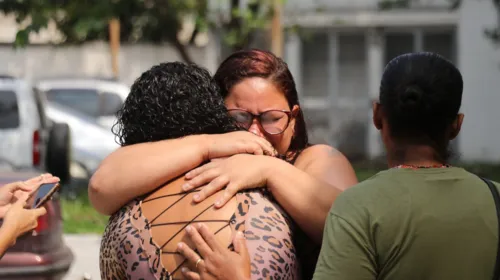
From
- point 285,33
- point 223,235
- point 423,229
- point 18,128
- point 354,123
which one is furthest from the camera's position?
point 354,123

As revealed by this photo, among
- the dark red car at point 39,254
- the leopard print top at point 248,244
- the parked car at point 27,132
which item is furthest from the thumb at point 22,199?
the parked car at point 27,132

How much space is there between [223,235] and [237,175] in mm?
168

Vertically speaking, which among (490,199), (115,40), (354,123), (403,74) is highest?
(403,74)

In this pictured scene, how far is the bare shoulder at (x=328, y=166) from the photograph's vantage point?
279 centimetres

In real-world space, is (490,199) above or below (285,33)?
above

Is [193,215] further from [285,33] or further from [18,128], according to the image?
[285,33]

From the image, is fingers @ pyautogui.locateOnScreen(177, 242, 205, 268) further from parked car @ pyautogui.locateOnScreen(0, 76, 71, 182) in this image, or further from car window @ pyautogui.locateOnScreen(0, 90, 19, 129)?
car window @ pyautogui.locateOnScreen(0, 90, 19, 129)

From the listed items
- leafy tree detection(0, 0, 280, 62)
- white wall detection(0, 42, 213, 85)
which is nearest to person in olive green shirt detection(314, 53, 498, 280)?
leafy tree detection(0, 0, 280, 62)

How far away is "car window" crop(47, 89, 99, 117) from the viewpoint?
56.1ft

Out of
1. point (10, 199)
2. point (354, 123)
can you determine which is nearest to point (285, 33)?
point (354, 123)

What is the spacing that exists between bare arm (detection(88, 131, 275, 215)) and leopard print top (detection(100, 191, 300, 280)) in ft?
0.21

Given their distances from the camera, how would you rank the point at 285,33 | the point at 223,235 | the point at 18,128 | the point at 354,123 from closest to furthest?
1. the point at 223,235
2. the point at 18,128
3. the point at 285,33
4. the point at 354,123

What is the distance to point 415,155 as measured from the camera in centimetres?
239

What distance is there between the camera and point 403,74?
2377mm
